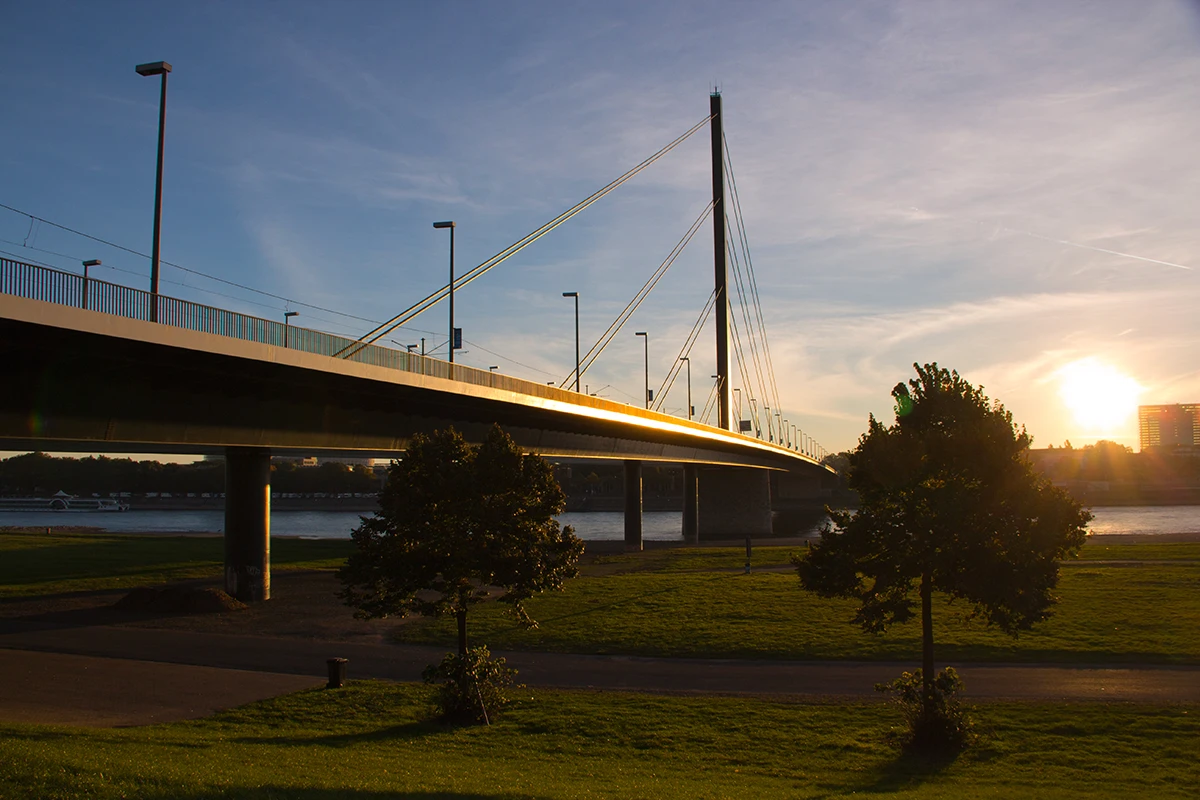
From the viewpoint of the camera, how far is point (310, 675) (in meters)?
20.3

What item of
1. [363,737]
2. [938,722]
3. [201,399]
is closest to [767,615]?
[938,722]

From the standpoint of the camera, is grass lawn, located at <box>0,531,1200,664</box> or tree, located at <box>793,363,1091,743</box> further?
grass lawn, located at <box>0,531,1200,664</box>

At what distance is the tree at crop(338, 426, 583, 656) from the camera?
16.2 meters

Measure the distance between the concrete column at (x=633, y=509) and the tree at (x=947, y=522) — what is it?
46049mm

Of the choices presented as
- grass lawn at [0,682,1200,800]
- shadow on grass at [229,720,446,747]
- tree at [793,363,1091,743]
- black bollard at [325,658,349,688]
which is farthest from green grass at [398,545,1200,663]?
shadow on grass at [229,720,446,747]

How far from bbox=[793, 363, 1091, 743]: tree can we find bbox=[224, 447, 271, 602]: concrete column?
2225 cm

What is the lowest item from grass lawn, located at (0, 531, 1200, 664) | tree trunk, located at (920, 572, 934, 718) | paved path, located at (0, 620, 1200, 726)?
paved path, located at (0, 620, 1200, 726)

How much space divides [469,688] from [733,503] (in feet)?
261

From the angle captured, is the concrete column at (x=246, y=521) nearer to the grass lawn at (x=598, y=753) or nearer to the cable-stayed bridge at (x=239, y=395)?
the cable-stayed bridge at (x=239, y=395)

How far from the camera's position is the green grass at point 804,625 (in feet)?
70.3

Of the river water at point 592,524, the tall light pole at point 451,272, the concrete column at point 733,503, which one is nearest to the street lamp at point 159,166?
the tall light pole at point 451,272

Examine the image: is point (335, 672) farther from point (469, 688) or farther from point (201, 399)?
point (201, 399)

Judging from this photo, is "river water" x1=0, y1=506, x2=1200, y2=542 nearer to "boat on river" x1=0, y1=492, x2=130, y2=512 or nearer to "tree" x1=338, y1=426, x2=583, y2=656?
"boat on river" x1=0, y1=492, x2=130, y2=512

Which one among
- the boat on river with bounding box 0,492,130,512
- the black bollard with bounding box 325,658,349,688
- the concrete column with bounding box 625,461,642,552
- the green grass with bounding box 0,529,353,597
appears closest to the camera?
the black bollard with bounding box 325,658,349,688
